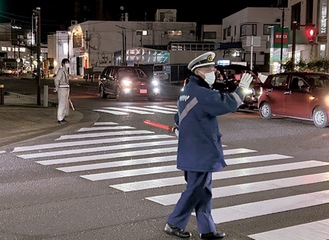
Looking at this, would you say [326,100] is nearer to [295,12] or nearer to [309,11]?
[309,11]

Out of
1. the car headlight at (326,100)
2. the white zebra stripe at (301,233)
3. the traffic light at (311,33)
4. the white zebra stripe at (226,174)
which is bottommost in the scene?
the white zebra stripe at (226,174)

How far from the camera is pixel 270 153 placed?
412 inches

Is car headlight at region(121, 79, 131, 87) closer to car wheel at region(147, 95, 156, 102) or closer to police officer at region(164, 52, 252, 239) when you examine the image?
car wheel at region(147, 95, 156, 102)

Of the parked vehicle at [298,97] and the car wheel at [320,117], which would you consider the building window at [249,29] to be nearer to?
the parked vehicle at [298,97]

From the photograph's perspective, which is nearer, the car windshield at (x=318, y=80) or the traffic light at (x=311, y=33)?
the car windshield at (x=318, y=80)

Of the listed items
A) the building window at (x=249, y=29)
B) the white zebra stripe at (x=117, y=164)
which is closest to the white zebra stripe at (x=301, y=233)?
the white zebra stripe at (x=117, y=164)

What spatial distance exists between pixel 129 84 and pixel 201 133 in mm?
19852

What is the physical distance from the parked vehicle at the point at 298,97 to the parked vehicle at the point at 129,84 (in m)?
8.68

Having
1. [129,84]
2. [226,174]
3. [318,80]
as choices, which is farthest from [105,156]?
[129,84]

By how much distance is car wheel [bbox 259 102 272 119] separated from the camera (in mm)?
16808

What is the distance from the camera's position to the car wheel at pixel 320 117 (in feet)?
46.9

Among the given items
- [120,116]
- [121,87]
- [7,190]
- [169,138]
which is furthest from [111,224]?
[121,87]

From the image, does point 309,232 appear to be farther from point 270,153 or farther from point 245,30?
point 245,30

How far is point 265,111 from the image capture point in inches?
669
